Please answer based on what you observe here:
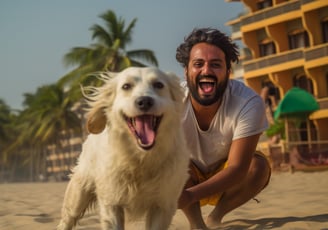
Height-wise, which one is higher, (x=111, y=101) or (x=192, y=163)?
(x=111, y=101)

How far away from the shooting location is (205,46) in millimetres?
4469

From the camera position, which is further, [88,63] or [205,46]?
[88,63]

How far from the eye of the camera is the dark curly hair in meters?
4.49

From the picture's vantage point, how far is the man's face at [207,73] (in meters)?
4.43

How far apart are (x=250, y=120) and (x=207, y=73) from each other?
1.90 ft

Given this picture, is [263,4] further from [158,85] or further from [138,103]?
[138,103]

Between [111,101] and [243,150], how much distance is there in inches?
55.6

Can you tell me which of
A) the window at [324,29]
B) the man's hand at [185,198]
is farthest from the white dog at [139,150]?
the window at [324,29]

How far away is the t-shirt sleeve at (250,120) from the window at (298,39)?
80.0ft

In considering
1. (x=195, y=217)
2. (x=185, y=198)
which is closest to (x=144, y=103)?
(x=185, y=198)

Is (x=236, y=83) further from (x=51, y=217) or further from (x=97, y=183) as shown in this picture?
(x=51, y=217)

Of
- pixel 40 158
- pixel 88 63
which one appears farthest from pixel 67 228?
pixel 40 158

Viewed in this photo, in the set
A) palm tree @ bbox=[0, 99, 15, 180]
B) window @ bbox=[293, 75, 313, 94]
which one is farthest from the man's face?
palm tree @ bbox=[0, 99, 15, 180]

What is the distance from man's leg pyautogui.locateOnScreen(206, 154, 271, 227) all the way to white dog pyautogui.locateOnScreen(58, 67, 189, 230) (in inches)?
54.2
